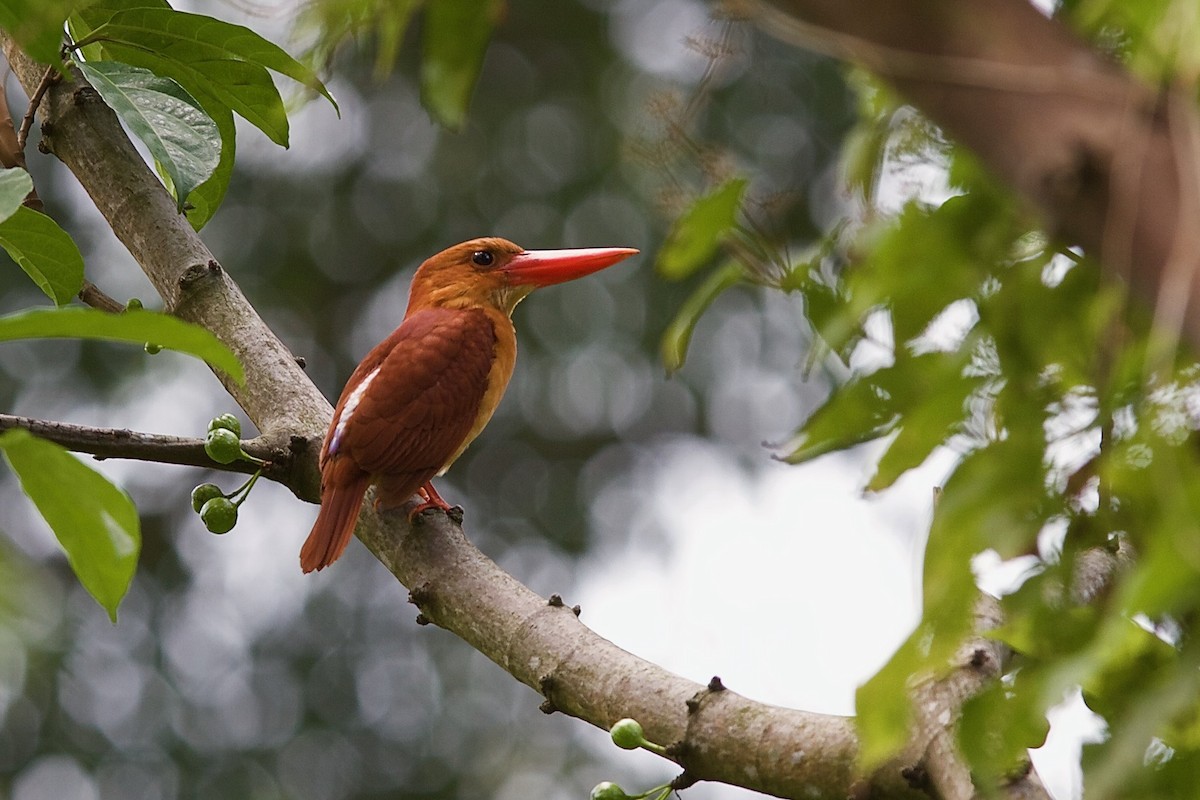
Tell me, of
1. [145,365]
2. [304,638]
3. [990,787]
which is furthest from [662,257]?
[304,638]

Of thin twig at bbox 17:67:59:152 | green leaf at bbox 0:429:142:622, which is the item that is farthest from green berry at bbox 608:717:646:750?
thin twig at bbox 17:67:59:152

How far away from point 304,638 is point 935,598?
7.48m

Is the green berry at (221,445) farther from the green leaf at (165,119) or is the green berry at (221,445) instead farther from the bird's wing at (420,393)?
the bird's wing at (420,393)

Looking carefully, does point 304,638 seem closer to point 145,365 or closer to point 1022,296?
point 145,365

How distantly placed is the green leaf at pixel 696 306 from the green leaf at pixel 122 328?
1.05ft

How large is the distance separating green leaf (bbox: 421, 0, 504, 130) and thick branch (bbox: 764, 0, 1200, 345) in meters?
0.23

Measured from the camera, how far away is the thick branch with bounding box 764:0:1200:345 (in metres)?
0.54

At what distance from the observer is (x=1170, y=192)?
54 centimetres

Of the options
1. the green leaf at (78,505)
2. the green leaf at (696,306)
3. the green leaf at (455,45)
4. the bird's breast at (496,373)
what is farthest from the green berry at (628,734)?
the bird's breast at (496,373)

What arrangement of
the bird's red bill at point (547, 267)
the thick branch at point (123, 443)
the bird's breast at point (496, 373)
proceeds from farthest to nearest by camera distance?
the bird's red bill at point (547, 267)
the bird's breast at point (496, 373)
the thick branch at point (123, 443)

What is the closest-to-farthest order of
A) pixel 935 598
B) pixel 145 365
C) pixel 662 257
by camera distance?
pixel 935 598 < pixel 662 257 < pixel 145 365

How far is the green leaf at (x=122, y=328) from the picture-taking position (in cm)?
87

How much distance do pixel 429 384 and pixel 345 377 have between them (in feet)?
16.6

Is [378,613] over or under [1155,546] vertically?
over
